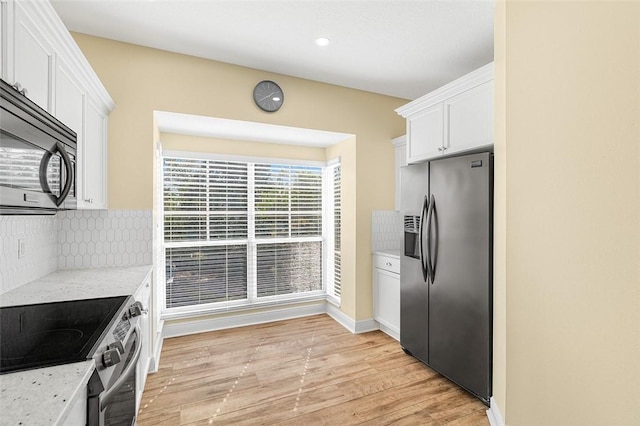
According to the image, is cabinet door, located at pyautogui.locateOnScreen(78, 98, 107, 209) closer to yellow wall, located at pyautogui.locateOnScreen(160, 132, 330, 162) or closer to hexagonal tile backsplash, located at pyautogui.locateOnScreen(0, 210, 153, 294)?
hexagonal tile backsplash, located at pyautogui.locateOnScreen(0, 210, 153, 294)

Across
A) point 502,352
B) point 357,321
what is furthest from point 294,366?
point 502,352

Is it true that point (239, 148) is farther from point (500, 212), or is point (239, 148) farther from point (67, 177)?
point (500, 212)

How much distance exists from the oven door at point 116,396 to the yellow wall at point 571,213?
1686 millimetres

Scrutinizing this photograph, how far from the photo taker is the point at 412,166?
9.01ft

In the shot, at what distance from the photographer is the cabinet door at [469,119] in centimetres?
220

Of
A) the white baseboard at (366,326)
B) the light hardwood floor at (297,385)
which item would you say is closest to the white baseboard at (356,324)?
the white baseboard at (366,326)

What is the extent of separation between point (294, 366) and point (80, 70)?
2.67 m

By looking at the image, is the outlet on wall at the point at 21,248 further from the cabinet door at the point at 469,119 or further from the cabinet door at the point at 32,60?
the cabinet door at the point at 469,119

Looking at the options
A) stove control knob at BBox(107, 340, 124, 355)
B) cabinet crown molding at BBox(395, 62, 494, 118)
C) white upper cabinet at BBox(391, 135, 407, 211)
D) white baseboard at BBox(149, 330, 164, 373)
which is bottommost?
white baseboard at BBox(149, 330, 164, 373)

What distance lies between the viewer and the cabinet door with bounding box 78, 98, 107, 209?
1.96m

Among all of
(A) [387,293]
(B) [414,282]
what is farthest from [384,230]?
(B) [414,282]

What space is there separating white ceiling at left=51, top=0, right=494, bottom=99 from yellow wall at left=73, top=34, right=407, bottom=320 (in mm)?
142

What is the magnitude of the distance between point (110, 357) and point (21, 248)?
1382 mm

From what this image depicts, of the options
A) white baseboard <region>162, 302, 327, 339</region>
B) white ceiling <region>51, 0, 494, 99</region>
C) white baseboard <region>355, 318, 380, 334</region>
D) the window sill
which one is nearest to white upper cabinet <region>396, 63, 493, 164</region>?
white ceiling <region>51, 0, 494, 99</region>
